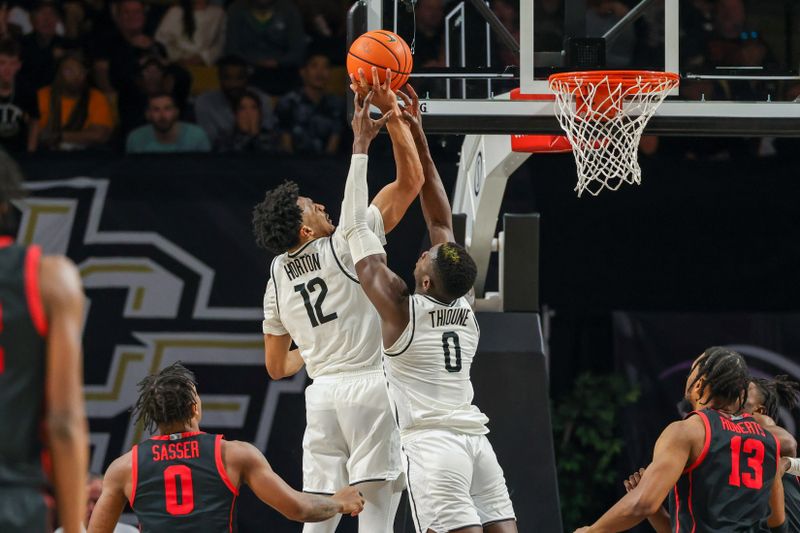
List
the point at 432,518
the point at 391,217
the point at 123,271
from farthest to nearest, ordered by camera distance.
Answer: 1. the point at 123,271
2. the point at 391,217
3. the point at 432,518

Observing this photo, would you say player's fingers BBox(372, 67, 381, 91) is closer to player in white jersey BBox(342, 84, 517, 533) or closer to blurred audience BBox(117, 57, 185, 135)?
player in white jersey BBox(342, 84, 517, 533)

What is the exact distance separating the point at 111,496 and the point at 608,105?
288 cm

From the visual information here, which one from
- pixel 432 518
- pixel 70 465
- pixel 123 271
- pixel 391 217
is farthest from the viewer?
pixel 123 271

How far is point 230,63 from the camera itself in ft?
32.8

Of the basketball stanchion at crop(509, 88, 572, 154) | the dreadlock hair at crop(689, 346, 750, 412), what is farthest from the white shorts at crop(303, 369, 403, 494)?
the basketball stanchion at crop(509, 88, 572, 154)

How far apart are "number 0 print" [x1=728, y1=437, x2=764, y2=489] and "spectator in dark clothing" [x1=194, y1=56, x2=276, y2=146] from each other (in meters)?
6.00

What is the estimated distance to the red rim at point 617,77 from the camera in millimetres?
5707

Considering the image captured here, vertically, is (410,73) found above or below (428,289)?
above

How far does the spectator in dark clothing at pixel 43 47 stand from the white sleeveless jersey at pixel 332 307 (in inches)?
206

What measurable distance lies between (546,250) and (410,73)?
430 cm

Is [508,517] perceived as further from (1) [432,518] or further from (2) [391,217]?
(2) [391,217]

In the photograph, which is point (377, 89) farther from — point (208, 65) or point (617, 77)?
point (208, 65)

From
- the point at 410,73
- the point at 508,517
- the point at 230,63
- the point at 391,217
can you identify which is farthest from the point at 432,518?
the point at 230,63

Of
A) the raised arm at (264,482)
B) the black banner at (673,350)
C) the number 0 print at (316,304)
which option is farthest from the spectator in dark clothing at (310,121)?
the raised arm at (264,482)
